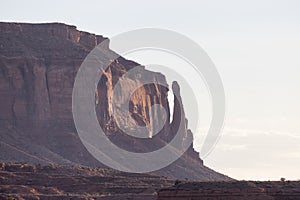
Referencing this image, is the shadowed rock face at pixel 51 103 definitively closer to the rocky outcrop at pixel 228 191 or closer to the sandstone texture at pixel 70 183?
the sandstone texture at pixel 70 183

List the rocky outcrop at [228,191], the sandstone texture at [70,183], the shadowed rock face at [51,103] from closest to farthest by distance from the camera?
the rocky outcrop at [228,191]
the sandstone texture at [70,183]
the shadowed rock face at [51,103]

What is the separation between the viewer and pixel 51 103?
163250mm

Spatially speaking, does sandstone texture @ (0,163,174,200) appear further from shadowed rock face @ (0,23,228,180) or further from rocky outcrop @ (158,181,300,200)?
rocky outcrop @ (158,181,300,200)

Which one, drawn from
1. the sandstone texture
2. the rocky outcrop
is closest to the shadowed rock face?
the sandstone texture

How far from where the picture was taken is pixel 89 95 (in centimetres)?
16600

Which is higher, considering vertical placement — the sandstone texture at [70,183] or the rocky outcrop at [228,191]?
the sandstone texture at [70,183]

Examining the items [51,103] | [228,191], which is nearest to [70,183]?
[51,103]

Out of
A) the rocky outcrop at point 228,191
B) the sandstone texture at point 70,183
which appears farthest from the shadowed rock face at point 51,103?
the rocky outcrop at point 228,191

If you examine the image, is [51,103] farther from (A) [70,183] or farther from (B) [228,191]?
(B) [228,191]

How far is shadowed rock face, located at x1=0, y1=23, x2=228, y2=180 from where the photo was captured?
15525 centimetres

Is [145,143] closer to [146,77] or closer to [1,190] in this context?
[146,77]

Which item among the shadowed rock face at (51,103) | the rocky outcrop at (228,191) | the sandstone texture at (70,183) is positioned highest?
the shadowed rock face at (51,103)

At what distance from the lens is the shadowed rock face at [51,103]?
155250 mm

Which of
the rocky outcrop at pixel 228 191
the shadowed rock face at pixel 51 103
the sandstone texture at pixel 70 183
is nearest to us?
the rocky outcrop at pixel 228 191
